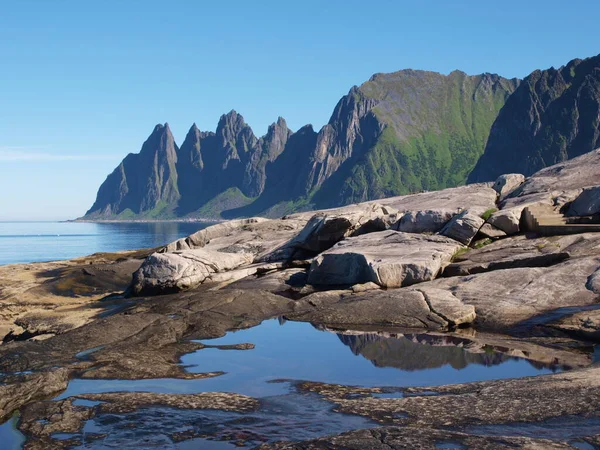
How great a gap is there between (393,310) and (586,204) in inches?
559

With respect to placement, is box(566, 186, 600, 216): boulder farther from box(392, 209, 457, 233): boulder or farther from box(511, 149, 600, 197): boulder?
box(392, 209, 457, 233): boulder

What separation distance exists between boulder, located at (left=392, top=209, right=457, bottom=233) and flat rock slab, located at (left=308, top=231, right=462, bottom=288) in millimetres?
1776

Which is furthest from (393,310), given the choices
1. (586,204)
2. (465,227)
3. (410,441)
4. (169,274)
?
(586,204)

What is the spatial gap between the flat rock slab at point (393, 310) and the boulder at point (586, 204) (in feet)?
37.7

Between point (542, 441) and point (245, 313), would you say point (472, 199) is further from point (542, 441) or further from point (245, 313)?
point (542, 441)

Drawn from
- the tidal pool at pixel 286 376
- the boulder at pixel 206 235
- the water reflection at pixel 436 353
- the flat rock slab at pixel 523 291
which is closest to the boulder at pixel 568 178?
the flat rock slab at pixel 523 291

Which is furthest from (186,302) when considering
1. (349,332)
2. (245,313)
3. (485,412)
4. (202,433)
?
(485,412)

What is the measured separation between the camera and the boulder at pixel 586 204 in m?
30.6

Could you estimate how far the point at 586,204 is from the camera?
3119 cm

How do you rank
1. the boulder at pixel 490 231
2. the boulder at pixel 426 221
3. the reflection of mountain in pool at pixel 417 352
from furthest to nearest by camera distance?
1. the boulder at pixel 426 221
2. the boulder at pixel 490 231
3. the reflection of mountain in pool at pixel 417 352

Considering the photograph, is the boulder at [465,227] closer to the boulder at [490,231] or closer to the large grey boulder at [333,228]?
the boulder at [490,231]

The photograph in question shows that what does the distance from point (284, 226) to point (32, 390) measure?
3184 cm

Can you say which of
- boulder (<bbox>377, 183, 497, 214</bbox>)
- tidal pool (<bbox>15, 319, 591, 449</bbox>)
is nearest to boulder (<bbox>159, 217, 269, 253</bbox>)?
boulder (<bbox>377, 183, 497, 214</bbox>)

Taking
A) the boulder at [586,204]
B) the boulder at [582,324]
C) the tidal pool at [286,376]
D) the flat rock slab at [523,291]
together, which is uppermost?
the boulder at [586,204]
